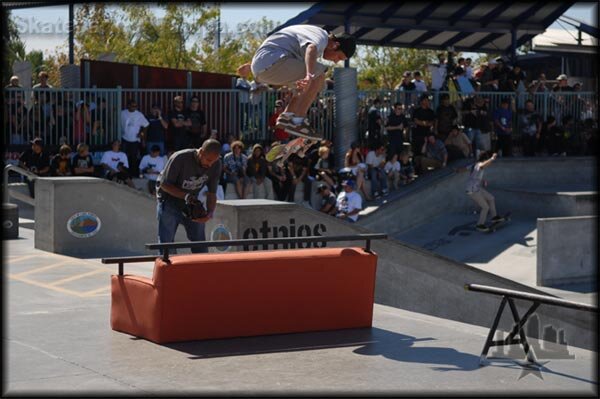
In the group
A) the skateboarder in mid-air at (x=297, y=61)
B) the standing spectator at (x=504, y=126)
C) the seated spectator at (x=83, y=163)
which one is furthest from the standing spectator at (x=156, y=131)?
the skateboarder in mid-air at (x=297, y=61)

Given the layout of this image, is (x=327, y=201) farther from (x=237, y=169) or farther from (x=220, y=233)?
(x=220, y=233)

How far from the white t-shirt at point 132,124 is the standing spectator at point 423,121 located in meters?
6.71

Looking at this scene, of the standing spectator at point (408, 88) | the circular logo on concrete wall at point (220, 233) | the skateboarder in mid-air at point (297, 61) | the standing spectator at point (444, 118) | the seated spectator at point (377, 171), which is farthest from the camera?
the standing spectator at point (408, 88)

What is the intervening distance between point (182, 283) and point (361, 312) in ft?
6.27

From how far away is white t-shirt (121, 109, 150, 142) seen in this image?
21.4m

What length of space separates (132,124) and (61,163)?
7.62 ft

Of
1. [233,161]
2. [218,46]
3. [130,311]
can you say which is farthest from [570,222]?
[218,46]

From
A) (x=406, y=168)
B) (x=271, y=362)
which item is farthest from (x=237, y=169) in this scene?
(x=271, y=362)

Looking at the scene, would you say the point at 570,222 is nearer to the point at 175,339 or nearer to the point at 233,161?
the point at 233,161

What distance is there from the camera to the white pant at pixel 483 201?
2384cm

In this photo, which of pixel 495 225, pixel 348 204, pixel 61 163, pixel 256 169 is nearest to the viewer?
pixel 61 163

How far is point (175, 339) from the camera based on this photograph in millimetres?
9461

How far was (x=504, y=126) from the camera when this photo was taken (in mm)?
26453

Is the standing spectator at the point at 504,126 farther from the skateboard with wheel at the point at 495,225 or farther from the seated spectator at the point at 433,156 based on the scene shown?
the skateboard with wheel at the point at 495,225
